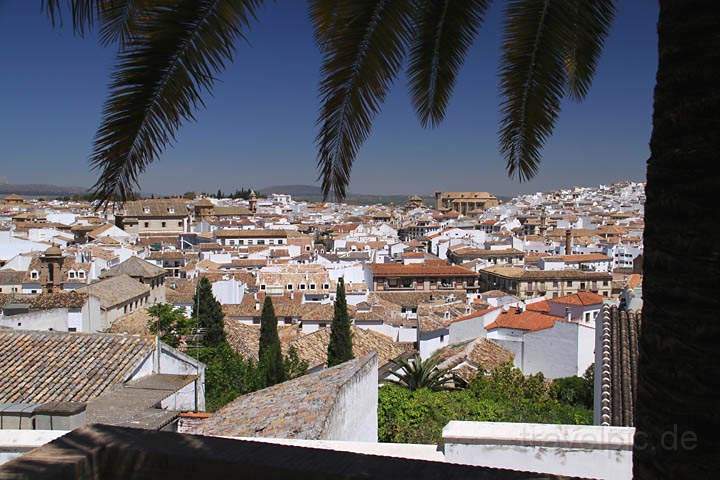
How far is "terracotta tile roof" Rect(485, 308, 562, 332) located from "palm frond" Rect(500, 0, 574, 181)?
1939cm

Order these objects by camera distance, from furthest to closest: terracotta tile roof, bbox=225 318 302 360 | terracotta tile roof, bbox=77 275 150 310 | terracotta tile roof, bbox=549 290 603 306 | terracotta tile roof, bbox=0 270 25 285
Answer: terracotta tile roof, bbox=0 270 25 285, terracotta tile roof, bbox=77 275 150 310, terracotta tile roof, bbox=549 290 603 306, terracotta tile roof, bbox=225 318 302 360

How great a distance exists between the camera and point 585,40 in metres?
4.07

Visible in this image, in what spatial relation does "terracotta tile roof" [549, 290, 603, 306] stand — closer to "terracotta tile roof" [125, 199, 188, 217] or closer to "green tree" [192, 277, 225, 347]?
"green tree" [192, 277, 225, 347]

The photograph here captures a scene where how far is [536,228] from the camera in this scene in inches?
3472

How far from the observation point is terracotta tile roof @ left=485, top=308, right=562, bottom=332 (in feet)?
77.9

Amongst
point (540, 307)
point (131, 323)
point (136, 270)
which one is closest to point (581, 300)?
point (540, 307)

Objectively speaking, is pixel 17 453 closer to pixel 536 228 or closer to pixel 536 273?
pixel 536 273

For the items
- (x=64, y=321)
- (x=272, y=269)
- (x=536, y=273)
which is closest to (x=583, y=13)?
(x=64, y=321)

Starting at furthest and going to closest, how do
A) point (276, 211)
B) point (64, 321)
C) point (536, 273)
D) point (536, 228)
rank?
point (276, 211) < point (536, 228) < point (536, 273) < point (64, 321)

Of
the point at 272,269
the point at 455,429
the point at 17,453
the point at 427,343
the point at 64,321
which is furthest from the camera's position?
the point at 272,269

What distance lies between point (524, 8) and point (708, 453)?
2604 millimetres

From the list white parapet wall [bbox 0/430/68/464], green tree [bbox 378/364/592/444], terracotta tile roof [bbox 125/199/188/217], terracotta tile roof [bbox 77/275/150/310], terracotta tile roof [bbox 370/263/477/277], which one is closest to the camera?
white parapet wall [bbox 0/430/68/464]

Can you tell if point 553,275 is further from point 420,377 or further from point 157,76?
point 157,76

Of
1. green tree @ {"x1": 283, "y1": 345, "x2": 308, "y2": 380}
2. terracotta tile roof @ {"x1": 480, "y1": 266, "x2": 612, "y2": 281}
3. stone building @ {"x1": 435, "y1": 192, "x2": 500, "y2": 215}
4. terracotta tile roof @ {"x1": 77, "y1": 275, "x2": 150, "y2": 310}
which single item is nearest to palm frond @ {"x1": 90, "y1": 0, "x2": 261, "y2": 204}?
green tree @ {"x1": 283, "y1": 345, "x2": 308, "y2": 380}
